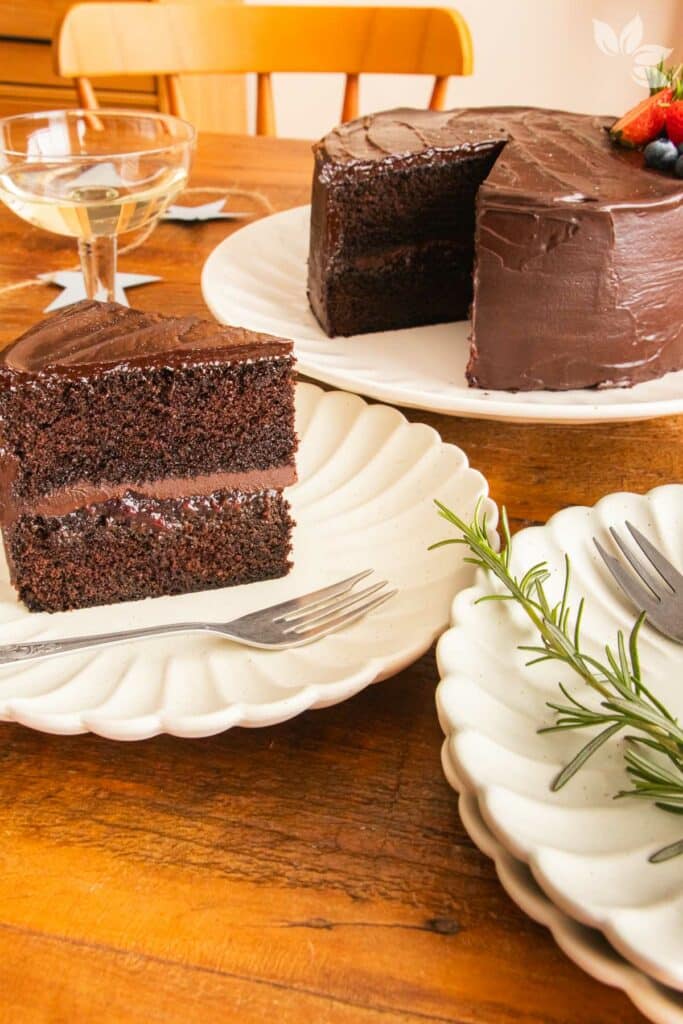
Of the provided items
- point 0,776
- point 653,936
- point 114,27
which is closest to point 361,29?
point 114,27

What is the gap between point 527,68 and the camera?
4125 mm

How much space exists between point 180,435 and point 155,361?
9cm

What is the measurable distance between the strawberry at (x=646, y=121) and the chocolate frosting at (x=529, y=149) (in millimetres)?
28

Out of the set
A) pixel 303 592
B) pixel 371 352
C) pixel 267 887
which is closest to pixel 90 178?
pixel 371 352

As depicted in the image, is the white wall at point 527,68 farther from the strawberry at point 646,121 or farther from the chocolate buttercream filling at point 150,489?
the chocolate buttercream filling at point 150,489

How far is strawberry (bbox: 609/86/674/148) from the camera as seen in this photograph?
5.41ft

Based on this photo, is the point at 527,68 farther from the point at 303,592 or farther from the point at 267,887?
the point at 267,887

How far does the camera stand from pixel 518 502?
1.24 m

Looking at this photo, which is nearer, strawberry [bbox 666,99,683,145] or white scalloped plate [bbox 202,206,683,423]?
white scalloped plate [bbox 202,206,683,423]

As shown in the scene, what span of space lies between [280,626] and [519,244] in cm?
80

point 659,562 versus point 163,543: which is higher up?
point 659,562

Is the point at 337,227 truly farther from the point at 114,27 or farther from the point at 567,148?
the point at 114,27

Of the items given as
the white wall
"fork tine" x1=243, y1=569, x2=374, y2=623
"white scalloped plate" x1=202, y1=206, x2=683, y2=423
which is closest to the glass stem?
"white scalloped plate" x1=202, y1=206, x2=683, y2=423

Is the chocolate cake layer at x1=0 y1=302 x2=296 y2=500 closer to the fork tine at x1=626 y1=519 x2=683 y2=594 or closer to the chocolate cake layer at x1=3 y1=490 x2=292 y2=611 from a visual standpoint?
the chocolate cake layer at x1=3 y1=490 x2=292 y2=611
